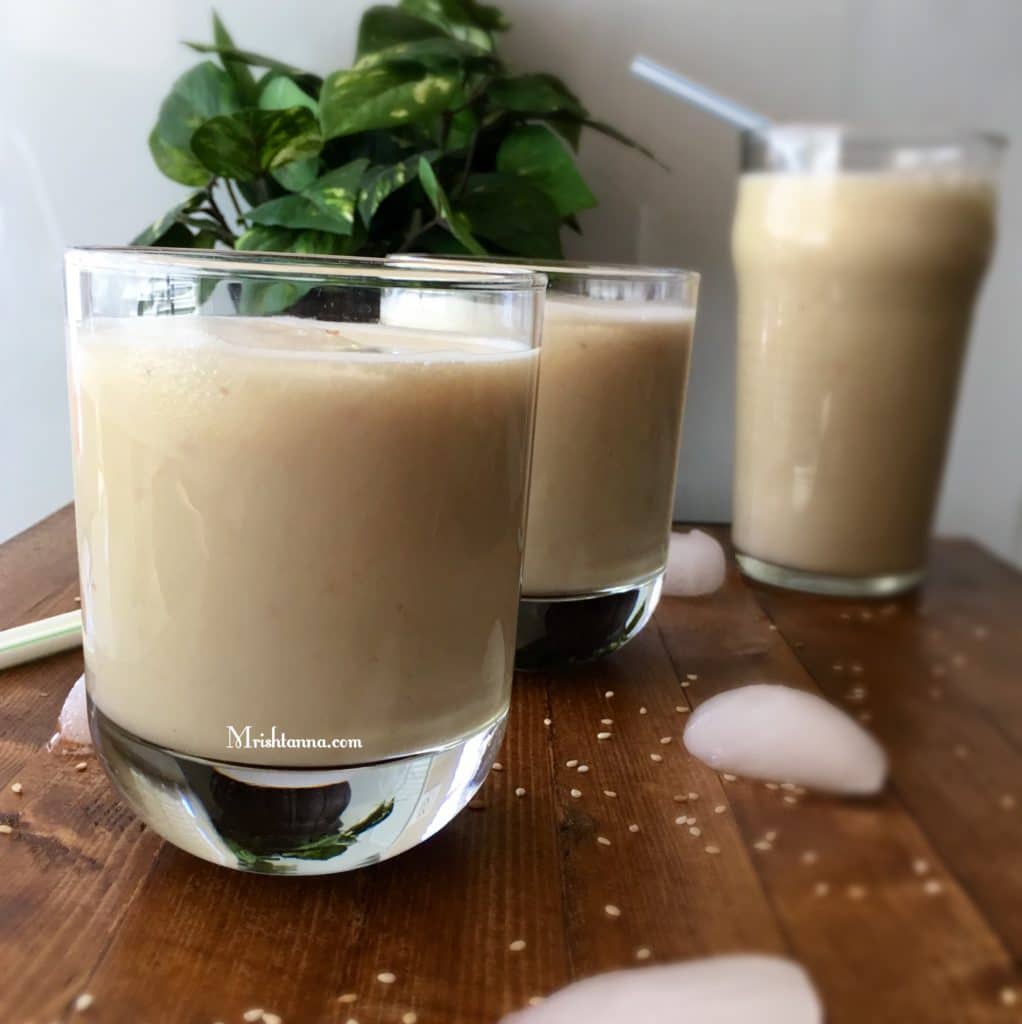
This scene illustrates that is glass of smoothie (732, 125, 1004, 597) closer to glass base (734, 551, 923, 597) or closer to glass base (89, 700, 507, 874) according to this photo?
glass base (734, 551, 923, 597)

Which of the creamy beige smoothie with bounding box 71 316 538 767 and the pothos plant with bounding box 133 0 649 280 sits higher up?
the pothos plant with bounding box 133 0 649 280

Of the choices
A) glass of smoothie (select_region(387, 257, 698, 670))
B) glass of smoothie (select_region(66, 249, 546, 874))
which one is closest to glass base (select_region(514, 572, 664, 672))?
glass of smoothie (select_region(387, 257, 698, 670))

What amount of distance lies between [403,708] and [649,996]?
10cm

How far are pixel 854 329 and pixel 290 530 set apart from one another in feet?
0.51

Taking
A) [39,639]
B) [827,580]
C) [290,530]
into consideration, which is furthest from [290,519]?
[39,639]

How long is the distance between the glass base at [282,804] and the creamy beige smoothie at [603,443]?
0.14 m

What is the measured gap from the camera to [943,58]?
16 cm

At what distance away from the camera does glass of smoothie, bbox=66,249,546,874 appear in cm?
26

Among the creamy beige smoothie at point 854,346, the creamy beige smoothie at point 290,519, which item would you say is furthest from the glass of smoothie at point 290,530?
the creamy beige smoothie at point 854,346

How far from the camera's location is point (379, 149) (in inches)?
25.0

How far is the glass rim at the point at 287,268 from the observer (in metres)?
Result: 0.26

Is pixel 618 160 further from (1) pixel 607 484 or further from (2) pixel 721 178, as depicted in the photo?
(1) pixel 607 484

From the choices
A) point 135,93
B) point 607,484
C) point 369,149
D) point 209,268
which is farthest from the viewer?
point 135,93

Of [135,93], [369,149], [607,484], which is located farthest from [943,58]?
[135,93]
